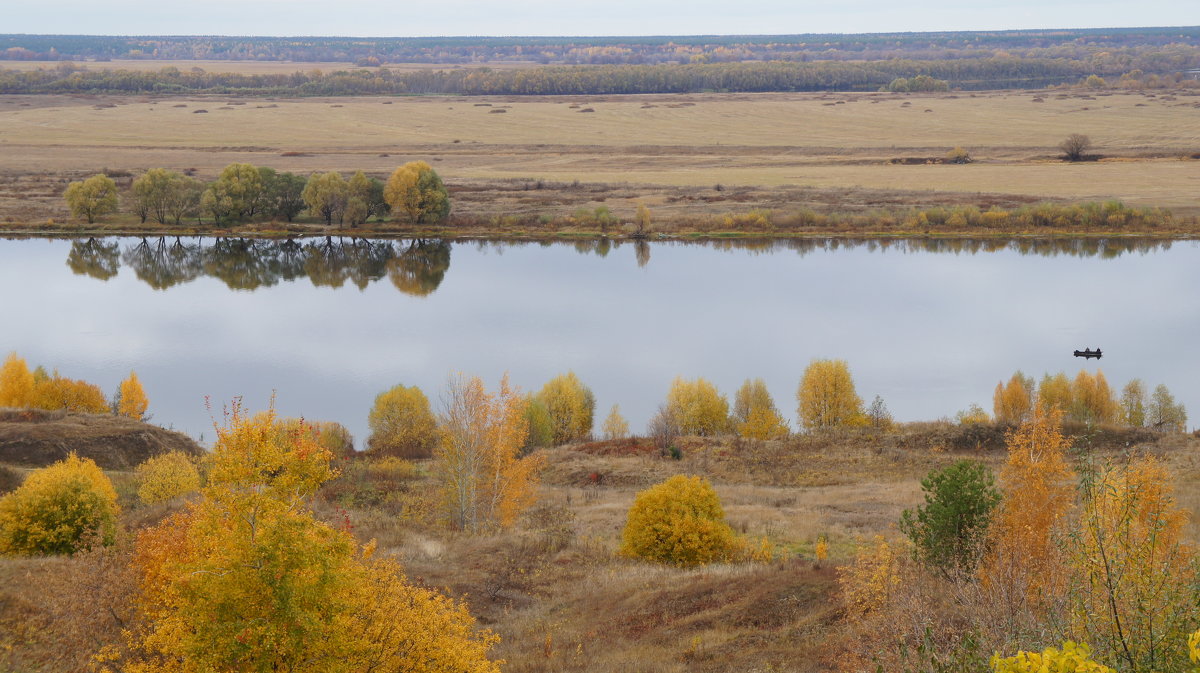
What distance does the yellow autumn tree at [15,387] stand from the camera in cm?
3312

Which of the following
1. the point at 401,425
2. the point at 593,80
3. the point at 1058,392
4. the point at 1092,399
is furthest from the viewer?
the point at 593,80

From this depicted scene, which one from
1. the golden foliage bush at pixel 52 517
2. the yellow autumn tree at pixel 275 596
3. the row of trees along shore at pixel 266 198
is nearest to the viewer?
the yellow autumn tree at pixel 275 596

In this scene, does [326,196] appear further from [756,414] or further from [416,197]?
[756,414]

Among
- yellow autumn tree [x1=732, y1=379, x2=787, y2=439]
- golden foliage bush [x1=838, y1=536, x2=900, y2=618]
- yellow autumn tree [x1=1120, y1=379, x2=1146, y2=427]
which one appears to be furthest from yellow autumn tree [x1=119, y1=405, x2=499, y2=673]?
yellow autumn tree [x1=1120, y1=379, x2=1146, y2=427]

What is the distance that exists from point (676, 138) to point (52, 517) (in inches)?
3687

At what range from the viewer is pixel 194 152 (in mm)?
94688

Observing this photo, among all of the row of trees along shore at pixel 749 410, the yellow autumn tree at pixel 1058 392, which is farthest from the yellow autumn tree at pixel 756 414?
the yellow autumn tree at pixel 1058 392

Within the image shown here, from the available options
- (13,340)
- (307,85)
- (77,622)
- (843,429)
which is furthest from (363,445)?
(307,85)

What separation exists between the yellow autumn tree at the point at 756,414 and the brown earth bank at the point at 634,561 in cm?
223

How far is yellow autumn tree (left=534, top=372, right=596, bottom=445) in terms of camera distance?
35125 mm

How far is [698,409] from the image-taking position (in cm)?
3462

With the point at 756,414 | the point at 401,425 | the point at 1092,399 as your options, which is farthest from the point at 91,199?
the point at 1092,399

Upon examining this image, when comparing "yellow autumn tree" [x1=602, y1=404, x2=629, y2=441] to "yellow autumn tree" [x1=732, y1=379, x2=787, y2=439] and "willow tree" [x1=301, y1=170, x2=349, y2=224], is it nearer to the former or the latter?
"yellow autumn tree" [x1=732, y1=379, x2=787, y2=439]

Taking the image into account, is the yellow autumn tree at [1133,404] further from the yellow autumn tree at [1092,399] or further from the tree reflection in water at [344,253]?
the tree reflection in water at [344,253]
